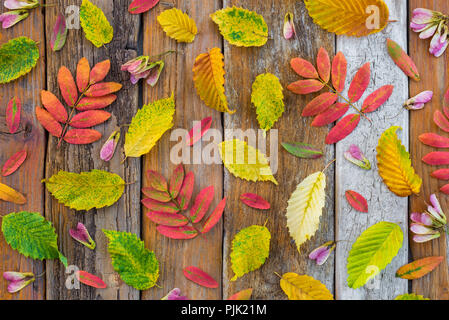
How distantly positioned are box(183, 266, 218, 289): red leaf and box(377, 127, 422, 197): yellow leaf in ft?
1.21

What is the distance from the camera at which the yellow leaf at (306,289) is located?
0.70m

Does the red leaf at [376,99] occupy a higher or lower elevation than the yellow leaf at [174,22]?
lower

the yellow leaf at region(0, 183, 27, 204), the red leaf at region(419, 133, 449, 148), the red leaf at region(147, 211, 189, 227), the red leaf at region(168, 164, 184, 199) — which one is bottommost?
the red leaf at region(147, 211, 189, 227)

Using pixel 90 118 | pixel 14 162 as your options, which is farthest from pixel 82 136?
pixel 14 162

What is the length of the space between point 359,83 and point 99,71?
1.56 ft

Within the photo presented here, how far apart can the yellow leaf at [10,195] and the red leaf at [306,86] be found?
0.54 metres

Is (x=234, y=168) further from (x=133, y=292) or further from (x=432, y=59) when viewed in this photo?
(x=432, y=59)

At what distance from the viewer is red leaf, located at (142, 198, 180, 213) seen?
0.71 meters

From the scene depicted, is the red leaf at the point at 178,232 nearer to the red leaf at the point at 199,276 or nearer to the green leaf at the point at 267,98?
the red leaf at the point at 199,276

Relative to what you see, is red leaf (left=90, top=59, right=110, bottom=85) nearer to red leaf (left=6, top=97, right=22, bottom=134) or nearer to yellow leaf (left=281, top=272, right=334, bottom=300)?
red leaf (left=6, top=97, right=22, bottom=134)

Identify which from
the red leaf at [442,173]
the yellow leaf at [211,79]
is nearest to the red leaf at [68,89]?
the yellow leaf at [211,79]

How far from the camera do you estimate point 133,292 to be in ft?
2.37

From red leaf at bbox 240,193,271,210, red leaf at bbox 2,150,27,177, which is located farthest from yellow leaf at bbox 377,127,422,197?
red leaf at bbox 2,150,27,177

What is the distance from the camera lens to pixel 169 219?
2.32 ft
